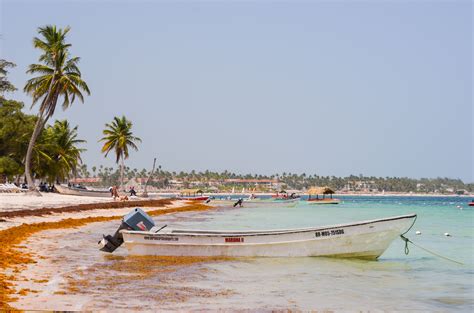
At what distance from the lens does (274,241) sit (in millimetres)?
18297

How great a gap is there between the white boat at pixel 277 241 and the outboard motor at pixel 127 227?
0.38 metres

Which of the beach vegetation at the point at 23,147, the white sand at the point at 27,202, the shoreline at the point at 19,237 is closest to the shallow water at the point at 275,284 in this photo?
the shoreline at the point at 19,237

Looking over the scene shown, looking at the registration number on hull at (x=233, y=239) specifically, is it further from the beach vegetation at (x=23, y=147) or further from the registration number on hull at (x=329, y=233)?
the beach vegetation at (x=23, y=147)

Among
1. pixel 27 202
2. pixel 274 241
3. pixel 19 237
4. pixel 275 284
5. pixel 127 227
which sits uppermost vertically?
pixel 127 227

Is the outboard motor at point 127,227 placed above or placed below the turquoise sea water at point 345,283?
above

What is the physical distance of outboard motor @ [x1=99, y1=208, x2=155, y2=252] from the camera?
1836 cm

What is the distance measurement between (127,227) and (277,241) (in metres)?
5.16

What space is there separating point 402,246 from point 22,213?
2095 centimetres

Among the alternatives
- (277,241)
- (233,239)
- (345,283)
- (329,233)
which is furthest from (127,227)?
(345,283)

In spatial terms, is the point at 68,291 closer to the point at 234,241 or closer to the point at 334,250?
the point at 234,241

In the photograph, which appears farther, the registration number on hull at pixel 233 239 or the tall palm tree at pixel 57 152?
the tall palm tree at pixel 57 152

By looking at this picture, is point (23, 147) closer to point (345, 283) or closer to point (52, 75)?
point (52, 75)

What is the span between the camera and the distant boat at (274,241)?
59.8 ft

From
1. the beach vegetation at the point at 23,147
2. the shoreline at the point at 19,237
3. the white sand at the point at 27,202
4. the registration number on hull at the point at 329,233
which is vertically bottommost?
the shoreline at the point at 19,237
